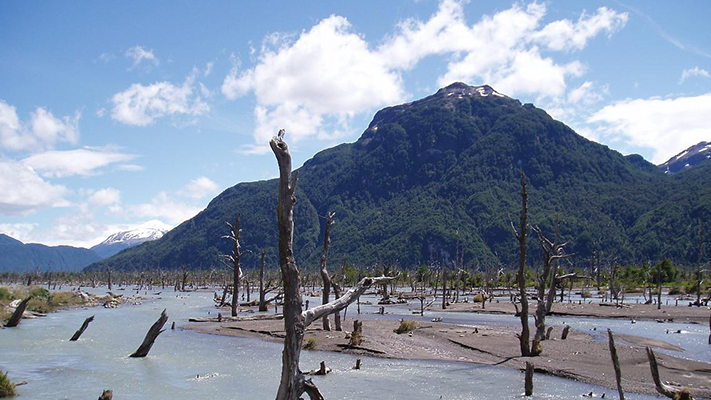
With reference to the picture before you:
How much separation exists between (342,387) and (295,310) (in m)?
13.8

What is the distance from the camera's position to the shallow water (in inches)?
816

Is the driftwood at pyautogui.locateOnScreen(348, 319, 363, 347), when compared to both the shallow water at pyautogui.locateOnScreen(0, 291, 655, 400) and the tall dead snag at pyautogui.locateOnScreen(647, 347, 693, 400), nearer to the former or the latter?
the shallow water at pyautogui.locateOnScreen(0, 291, 655, 400)

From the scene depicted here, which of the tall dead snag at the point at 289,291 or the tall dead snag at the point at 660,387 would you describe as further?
the tall dead snag at the point at 660,387

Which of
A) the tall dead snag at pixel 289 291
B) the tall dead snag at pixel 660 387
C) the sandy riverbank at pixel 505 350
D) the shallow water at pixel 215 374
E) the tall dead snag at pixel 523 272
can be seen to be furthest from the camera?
the tall dead snag at pixel 523 272

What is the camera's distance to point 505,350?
30.4m

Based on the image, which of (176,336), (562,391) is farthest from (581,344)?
(176,336)

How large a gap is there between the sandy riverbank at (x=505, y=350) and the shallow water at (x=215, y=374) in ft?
4.78

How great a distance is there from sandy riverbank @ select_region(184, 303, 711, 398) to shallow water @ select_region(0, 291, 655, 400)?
4.78 feet

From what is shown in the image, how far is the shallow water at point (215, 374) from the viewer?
20.7 metres

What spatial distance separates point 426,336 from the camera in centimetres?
3556

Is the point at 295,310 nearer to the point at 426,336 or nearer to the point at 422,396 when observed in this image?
the point at 422,396

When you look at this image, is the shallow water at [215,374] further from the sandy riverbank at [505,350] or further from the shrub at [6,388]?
the sandy riverbank at [505,350]

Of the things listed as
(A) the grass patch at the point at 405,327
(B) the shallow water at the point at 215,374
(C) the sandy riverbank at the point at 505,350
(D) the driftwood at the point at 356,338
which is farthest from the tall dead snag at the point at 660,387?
(A) the grass patch at the point at 405,327

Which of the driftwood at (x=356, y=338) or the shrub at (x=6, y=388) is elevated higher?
the driftwood at (x=356, y=338)
